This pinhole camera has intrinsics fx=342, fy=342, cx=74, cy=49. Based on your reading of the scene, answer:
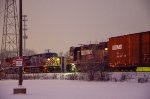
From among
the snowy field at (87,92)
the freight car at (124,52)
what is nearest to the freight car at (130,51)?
the freight car at (124,52)

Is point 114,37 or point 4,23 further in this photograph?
point 114,37

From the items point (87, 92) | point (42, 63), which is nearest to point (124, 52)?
point (87, 92)

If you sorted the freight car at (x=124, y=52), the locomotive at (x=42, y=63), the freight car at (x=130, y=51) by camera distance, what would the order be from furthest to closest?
the locomotive at (x=42, y=63)
the freight car at (x=130, y=51)
the freight car at (x=124, y=52)

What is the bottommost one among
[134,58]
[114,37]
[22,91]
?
[22,91]

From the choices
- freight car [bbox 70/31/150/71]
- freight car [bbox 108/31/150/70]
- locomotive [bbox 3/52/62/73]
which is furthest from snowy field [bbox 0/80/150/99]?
locomotive [bbox 3/52/62/73]

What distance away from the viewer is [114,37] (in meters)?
38.3

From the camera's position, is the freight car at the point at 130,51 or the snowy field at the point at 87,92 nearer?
the snowy field at the point at 87,92

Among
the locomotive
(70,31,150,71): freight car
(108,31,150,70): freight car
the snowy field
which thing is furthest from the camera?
the locomotive

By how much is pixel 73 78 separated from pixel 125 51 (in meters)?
7.96

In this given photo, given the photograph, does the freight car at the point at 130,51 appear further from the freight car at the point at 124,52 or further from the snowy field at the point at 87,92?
the snowy field at the point at 87,92

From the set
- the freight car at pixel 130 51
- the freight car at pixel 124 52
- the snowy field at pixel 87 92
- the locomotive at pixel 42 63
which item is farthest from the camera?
the locomotive at pixel 42 63

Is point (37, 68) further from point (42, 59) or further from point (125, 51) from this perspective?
point (125, 51)

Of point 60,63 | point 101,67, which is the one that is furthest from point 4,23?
point 60,63

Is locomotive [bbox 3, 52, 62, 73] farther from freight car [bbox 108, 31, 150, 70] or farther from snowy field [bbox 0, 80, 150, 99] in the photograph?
snowy field [bbox 0, 80, 150, 99]
